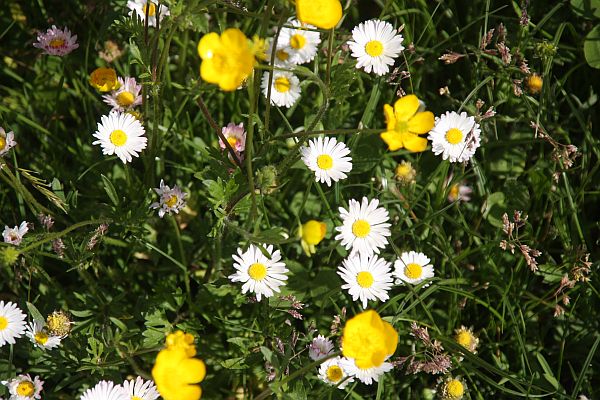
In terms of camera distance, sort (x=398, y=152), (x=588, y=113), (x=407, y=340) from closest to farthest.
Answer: (x=407, y=340) → (x=398, y=152) → (x=588, y=113)

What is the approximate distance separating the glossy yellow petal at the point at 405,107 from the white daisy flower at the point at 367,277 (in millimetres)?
634

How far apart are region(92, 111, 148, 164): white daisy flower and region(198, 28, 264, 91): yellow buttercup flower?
2.42ft

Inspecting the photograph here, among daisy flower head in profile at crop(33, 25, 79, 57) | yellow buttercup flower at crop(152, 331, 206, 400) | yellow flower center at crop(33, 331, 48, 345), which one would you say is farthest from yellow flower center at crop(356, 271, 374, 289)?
daisy flower head in profile at crop(33, 25, 79, 57)

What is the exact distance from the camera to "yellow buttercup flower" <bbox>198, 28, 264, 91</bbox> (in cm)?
188

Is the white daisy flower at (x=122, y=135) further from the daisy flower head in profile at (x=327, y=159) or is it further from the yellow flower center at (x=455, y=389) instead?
the yellow flower center at (x=455, y=389)

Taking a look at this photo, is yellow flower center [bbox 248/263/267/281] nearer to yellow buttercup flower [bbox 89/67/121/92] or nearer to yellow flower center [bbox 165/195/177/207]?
yellow flower center [bbox 165/195/177/207]

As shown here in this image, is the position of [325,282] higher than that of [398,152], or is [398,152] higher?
[398,152]

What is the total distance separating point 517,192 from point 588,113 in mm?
525

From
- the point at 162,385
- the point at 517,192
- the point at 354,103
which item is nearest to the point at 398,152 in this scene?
the point at 354,103

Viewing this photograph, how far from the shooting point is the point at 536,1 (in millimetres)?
3176

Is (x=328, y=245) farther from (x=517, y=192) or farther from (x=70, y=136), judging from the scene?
(x=70, y=136)

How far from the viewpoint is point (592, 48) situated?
3.05m

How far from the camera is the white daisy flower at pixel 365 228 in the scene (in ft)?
8.66

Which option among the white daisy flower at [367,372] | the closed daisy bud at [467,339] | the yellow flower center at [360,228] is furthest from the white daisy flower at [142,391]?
the closed daisy bud at [467,339]
